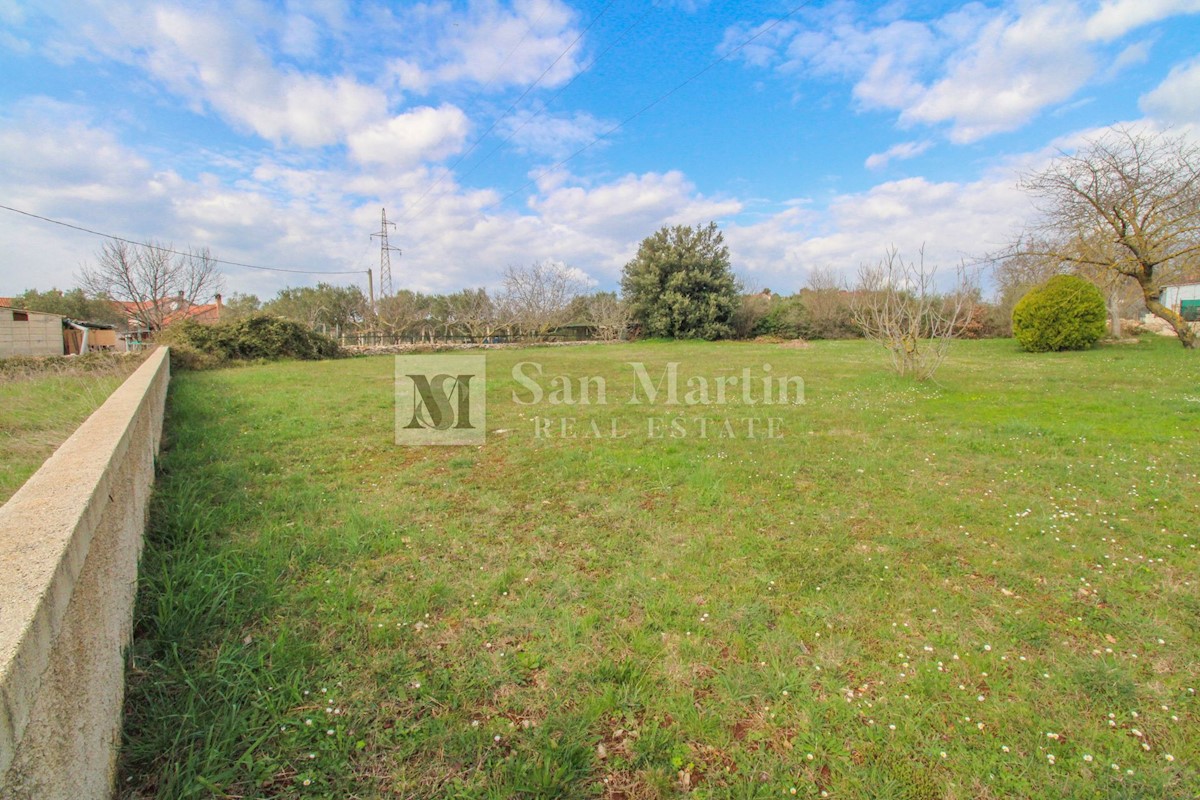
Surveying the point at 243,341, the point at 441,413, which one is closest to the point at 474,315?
the point at 243,341

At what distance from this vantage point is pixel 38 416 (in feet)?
15.0

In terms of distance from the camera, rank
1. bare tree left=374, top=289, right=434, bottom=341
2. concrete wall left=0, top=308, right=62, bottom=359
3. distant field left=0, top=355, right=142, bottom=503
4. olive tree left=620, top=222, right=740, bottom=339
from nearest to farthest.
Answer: distant field left=0, top=355, right=142, bottom=503 → concrete wall left=0, top=308, right=62, bottom=359 → olive tree left=620, top=222, right=740, bottom=339 → bare tree left=374, top=289, right=434, bottom=341

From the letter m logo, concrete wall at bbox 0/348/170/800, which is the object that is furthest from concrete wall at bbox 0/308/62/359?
concrete wall at bbox 0/348/170/800

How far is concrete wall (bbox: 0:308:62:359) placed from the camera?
63.8ft

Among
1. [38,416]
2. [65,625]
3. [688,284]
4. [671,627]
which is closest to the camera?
[65,625]

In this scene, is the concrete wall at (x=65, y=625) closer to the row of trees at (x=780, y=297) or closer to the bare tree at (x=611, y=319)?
the row of trees at (x=780, y=297)

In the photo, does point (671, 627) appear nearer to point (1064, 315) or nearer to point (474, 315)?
point (1064, 315)

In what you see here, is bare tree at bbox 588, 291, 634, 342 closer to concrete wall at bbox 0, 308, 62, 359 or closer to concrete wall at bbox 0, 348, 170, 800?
concrete wall at bbox 0, 308, 62, 359

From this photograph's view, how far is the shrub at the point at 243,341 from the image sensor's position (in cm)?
1385

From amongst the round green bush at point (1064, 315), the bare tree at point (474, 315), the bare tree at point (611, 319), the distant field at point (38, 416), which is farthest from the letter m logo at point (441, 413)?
the bare tree at point (474, 315)

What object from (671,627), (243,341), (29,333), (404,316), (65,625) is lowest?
(671,627)

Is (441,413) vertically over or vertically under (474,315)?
under

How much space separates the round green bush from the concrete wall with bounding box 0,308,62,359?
36063 mm

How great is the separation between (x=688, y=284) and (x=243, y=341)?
1969cm
